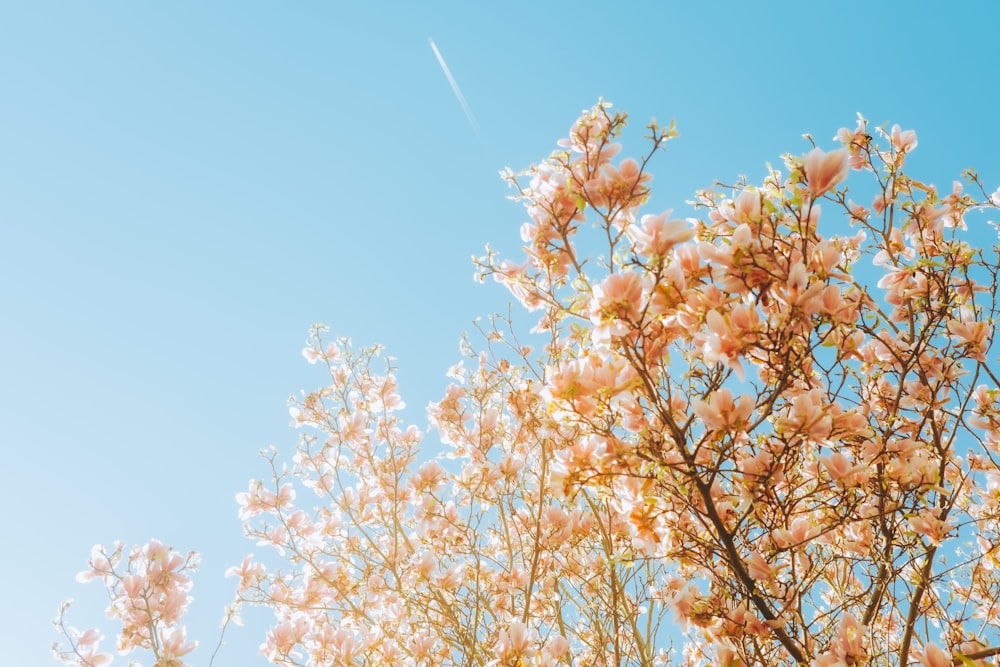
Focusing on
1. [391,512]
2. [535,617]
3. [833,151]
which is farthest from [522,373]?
[833,151]

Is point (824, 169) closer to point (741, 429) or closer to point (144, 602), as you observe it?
point (741, 429)

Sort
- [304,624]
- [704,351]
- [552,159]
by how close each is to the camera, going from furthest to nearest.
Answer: [304,624], [552,159], [704,351]

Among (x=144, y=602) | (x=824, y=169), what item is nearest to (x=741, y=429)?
(x=824, y=169)

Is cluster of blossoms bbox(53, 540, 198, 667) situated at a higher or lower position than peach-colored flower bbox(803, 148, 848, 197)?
lower

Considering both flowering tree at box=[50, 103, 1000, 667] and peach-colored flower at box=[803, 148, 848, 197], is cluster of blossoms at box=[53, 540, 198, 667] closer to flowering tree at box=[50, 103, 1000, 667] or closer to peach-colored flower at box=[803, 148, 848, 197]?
flowering tree at box=[50, 103, 1000, 667]

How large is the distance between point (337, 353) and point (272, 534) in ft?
4.31

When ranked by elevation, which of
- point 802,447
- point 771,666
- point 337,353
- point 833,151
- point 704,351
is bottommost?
point 771,666

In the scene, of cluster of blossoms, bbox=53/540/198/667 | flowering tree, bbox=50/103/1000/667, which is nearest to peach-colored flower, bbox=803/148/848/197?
flowering tree, bbox=50/103/1000/667

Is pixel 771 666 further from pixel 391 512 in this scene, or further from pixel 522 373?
pixel 391 512

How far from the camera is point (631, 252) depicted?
153 cm

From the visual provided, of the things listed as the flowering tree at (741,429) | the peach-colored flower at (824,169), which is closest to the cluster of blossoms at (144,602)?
the flowering tree at (741,429)

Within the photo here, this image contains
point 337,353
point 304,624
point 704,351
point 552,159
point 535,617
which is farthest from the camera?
point 337,353

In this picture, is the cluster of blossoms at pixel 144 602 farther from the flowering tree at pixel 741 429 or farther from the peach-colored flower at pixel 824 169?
the peach-colored flower at pixel 824 169

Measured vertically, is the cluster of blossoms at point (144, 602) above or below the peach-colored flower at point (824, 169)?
below
